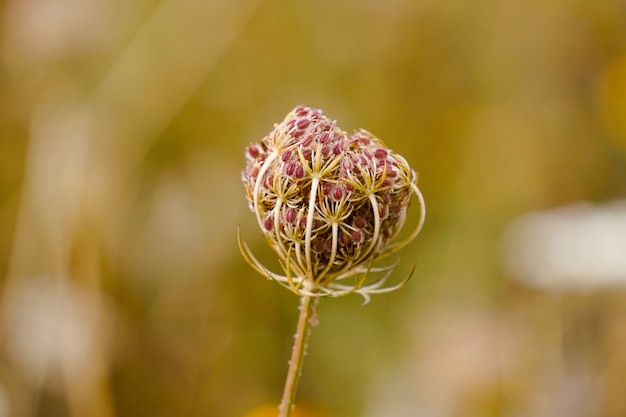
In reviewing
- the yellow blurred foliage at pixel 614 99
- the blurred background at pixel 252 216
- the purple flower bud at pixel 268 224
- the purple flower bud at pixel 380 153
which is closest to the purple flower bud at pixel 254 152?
the purple flower bud at pixel 268 224

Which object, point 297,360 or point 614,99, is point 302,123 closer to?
point 297,360

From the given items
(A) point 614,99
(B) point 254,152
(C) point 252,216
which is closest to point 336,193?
(B) point 254,152

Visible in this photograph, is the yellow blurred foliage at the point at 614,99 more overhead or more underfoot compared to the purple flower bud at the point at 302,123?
more overhead

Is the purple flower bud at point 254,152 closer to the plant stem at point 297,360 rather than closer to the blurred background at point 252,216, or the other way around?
the plant stem at point 297,360

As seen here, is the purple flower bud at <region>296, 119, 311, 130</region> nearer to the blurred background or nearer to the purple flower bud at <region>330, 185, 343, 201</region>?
the purple flower bud at <region>330, 185, 343, 201</region>

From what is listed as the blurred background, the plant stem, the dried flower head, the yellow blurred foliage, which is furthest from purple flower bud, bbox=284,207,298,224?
the yellow blurred foliage

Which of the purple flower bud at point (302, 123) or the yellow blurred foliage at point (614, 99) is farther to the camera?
the yellow blurred foliage at point (614, 99)

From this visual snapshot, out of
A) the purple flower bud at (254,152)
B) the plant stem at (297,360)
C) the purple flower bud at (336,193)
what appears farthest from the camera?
the purple flower bud at (254,152)

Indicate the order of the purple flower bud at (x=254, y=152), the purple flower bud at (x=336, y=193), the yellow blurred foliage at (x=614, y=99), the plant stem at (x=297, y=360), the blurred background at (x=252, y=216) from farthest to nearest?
the yellow blurred foliage at (x=614, y=99) → the blurred background at (x=252, y=216) → the purple flower bud at (x=254, y=152) → the purple flower bud at (x=336, y=193) → the plant stem at (x=297, y=360)
